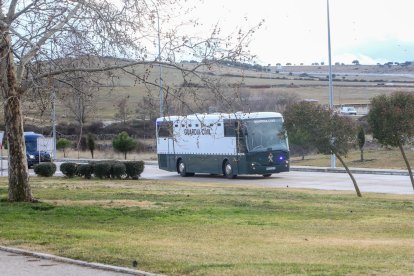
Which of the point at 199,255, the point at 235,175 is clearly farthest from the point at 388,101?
the point at 199,255

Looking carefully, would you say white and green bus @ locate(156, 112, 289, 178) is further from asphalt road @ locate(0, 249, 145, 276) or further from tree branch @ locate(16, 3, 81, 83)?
asphalt road @ locate(0, 249, 145, 276)

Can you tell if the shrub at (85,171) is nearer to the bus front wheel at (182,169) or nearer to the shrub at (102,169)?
the shrub at (102,169)

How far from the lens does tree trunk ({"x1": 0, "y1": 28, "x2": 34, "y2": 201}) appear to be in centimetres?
1766

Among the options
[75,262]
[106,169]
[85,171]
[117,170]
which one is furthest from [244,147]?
[75,262]

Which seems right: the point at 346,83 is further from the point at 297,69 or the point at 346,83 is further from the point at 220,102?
the point at 220,102

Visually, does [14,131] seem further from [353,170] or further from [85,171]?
[353,170]

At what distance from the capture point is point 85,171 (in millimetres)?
37719

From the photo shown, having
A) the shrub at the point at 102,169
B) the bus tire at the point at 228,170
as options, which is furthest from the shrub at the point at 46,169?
the bus tire at the point at 228,170

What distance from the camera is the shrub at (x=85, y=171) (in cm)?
3747

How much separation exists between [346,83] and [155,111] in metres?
107

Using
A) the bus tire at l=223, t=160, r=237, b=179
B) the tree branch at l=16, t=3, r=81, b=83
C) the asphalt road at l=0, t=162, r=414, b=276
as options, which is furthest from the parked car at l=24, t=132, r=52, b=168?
the tree branch at l=16, t=3, r=81, b=83

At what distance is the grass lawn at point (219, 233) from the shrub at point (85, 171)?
1398 centimetres

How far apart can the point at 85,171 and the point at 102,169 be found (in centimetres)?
96

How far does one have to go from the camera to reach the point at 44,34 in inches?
657
